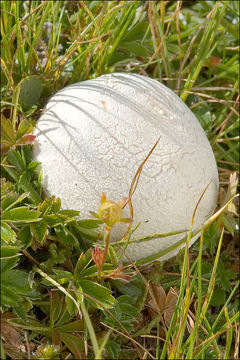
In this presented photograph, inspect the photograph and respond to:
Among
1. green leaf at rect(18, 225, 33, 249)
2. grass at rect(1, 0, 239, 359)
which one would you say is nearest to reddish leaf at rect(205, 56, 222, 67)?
grass at rect(1, 0, 239, 359)

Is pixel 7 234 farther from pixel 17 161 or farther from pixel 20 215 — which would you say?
pixel 17 161

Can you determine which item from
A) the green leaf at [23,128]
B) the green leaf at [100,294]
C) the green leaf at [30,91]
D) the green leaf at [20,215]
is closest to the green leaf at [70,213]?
the green leaf at [20,215]

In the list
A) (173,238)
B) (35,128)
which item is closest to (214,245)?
(173,238)

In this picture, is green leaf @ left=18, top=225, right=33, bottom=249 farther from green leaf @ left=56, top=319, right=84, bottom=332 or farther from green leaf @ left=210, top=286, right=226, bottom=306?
green leaf @ left=210, top=286, right=226, bottom=306

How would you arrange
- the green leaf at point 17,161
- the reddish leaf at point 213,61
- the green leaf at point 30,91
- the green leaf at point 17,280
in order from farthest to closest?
1. the reddish leaf at point 213,61
2. the green leaf at point 30,91
3. the green leaf at point 17,161
4. the green leaf at point 17,280

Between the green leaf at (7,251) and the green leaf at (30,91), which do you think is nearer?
the green leaf at (7,251)

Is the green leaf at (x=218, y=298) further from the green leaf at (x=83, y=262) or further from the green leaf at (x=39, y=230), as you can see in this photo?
the green leaf at (x=39, y=230)

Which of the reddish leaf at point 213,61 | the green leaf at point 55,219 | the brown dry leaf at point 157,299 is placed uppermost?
the reddish leaf at point 213,61
